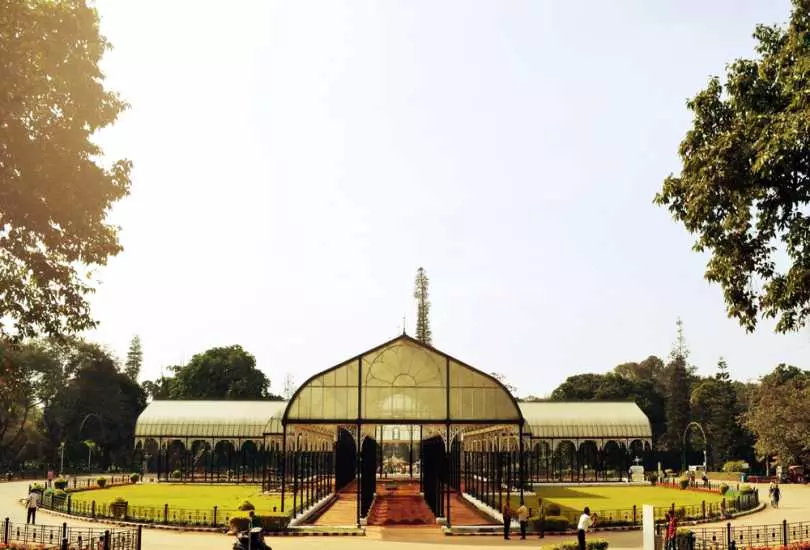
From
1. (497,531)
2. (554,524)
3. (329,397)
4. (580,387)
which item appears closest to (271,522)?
(329,397)

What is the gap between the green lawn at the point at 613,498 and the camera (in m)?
54.2

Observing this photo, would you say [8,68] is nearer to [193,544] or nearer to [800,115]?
[193,544]

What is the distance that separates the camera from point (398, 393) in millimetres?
42094

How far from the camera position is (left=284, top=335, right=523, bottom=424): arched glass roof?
4197 cm

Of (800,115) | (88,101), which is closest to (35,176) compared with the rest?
(88,101)

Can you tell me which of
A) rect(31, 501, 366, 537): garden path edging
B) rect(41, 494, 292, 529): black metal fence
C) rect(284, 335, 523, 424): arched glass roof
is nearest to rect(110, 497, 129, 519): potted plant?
rect(41, 494, 292, 529): black metal fence

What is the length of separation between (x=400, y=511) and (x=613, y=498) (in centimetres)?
1806

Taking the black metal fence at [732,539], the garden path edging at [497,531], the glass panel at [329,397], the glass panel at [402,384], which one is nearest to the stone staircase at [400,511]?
the garden path edging at [497,531]

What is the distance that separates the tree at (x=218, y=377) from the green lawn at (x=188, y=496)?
40212 millimetres

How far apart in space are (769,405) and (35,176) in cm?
7497

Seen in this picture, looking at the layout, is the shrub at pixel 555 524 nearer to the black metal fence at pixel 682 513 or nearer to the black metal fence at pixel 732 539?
the black metal fence at pixel 682 513

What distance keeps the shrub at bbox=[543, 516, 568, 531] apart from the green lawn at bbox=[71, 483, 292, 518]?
16755mm

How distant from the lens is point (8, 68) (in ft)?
92.0

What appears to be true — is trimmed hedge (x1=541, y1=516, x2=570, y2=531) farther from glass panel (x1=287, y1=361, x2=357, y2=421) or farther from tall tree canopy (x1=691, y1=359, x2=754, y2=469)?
tall tree canopy (x1=691, y1=359, x2=754, y2=469)
